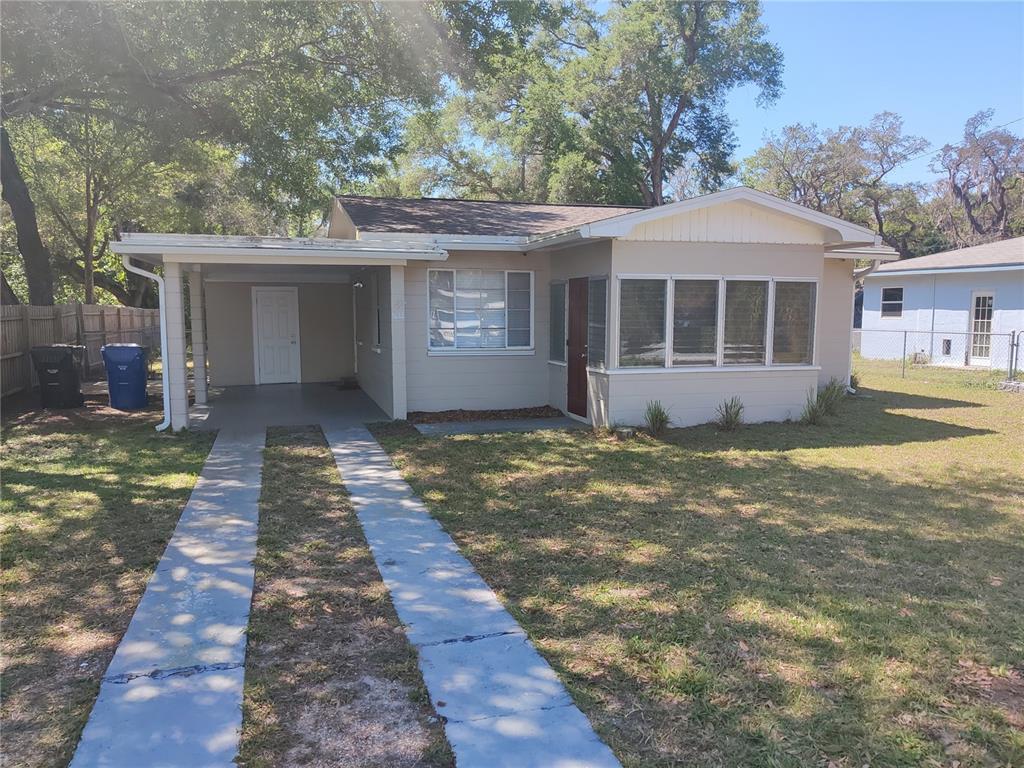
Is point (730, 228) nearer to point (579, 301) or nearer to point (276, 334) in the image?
point (579, 301)

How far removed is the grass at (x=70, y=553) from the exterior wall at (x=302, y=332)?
524 centimetres

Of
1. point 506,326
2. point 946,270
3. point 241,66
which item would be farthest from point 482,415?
point 946,270

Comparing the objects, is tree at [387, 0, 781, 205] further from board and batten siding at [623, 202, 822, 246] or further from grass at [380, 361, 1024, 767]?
grass at [380, 361, 1024, 767]

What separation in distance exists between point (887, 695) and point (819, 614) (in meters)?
0.82

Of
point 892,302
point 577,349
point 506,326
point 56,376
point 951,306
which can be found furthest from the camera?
point 892,302

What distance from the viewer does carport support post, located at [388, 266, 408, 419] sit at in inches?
400

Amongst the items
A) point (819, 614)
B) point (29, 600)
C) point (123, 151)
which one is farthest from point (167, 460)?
point (123, 151)

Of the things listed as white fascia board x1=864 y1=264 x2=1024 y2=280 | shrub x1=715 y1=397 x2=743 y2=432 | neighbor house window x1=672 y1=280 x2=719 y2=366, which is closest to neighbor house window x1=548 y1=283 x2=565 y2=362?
neighbor house window x1=672 y1=280 x2=719 y2=366

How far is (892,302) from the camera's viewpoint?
22391mm

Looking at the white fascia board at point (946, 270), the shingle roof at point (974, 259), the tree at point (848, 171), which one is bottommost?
the white fascia board at point (946, 270)

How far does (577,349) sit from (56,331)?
1153cm

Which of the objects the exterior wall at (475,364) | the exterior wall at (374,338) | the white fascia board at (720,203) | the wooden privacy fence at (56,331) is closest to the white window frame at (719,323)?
the white fascia board at (720,203)

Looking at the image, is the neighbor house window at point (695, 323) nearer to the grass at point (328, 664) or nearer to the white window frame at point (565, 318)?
the white window frame at point (565, 318)

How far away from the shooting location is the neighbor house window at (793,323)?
1009 cm
